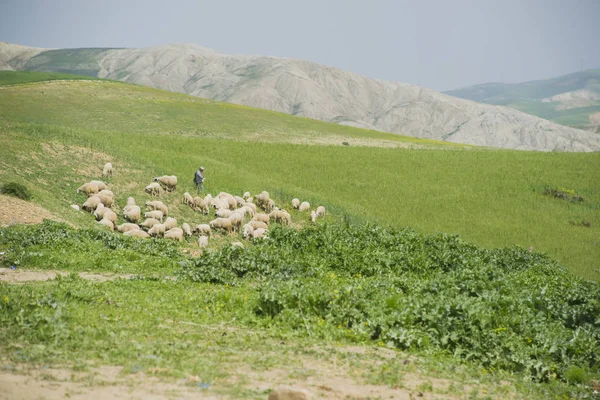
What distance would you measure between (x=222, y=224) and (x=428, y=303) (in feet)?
65.5

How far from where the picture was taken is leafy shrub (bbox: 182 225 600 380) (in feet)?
38.2

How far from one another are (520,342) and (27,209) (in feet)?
70.0

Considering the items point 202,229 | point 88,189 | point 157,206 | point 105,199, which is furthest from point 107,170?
point 202,229

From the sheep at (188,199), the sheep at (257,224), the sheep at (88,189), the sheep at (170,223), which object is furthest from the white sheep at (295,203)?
the sheep at (88,189)

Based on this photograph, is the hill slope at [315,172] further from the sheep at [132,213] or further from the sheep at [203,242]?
the sheep at [203,242]

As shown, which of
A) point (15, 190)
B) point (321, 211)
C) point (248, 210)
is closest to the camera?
point (15, 190)

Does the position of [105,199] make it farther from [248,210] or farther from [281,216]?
[281,216]

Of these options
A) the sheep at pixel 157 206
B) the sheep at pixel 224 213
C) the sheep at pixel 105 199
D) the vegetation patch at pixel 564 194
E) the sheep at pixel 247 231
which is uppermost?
the vegetation patch at pixel 564 194

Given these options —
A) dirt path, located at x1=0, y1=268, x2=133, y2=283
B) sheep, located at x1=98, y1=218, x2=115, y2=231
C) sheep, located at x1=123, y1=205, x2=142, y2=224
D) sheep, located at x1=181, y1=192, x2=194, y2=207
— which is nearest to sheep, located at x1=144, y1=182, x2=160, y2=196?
sheep, located at x1=181, y1=192, x2=194, y2=207

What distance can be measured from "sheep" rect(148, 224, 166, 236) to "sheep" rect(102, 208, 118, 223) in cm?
211

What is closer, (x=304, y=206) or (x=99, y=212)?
(x=99, y=212)

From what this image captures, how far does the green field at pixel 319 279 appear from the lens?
32.5 feet

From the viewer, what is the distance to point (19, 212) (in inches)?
958

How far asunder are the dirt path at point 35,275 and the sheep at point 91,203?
1190 cm
